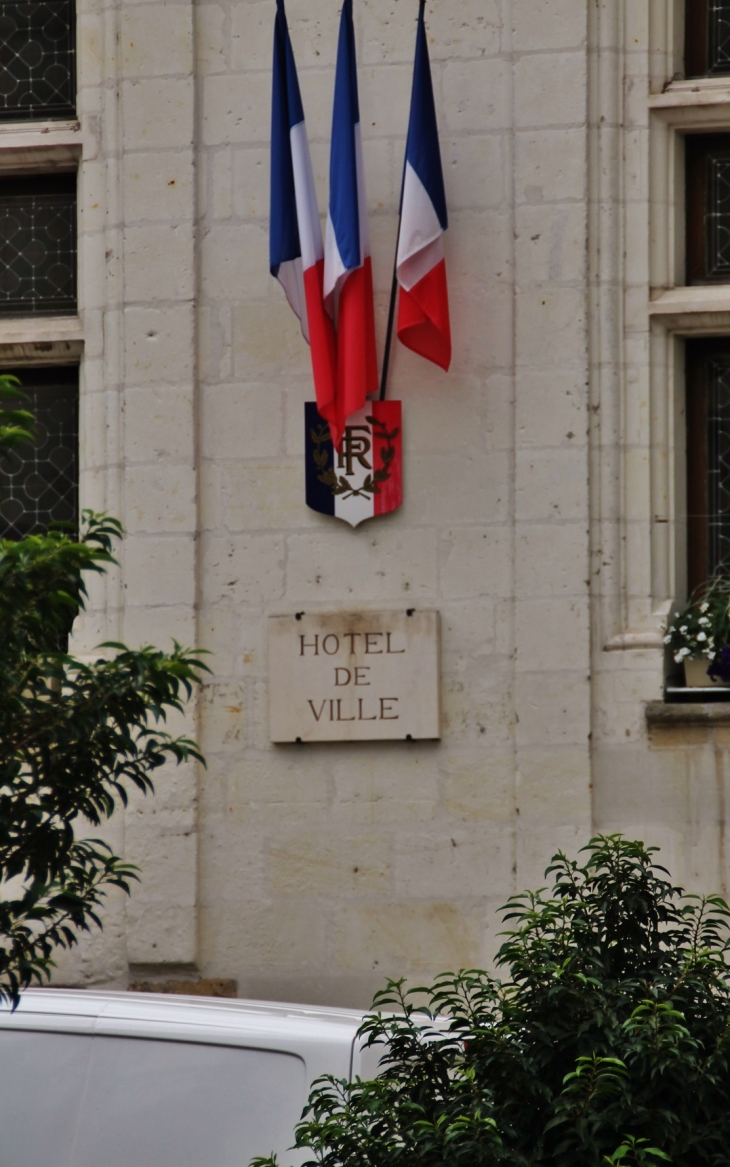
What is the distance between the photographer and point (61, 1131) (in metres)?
5.62

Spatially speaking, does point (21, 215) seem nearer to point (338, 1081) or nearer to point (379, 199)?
point (379, 199)

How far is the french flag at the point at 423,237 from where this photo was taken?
882cm

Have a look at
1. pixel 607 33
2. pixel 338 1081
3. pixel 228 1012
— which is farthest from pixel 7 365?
pixel 338 1081

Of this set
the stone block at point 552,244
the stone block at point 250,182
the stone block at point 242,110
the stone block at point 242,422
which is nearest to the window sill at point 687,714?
the stone block at point 552,244

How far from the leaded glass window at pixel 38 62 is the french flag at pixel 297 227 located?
4.85 feet

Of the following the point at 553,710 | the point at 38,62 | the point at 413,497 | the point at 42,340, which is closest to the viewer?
the point at 553,710

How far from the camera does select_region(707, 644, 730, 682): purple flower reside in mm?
8789

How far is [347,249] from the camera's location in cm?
886

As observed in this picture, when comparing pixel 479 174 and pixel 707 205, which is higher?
pixel 479 174

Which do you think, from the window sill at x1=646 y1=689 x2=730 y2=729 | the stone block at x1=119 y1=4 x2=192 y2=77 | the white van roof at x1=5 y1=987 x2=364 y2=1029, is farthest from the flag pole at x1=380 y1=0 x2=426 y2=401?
the white van roof at x1=5 y1=987 x2=364 y2=1029

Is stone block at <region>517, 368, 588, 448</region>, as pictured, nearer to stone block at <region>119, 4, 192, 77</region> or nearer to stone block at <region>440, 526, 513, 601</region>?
stone block at <region>440, 526, 513, 601</region>

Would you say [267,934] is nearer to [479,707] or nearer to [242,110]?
[479,707]

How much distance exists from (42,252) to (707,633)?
4.12 meters

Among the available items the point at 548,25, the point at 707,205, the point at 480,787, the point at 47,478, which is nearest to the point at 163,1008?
the point at 480,787
